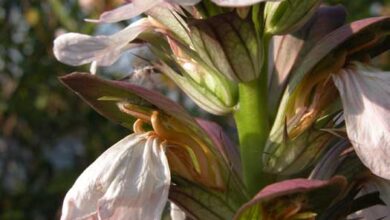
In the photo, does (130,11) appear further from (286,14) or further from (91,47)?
(286,14)

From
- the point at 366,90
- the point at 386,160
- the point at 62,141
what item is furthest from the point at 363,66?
the point at 62,141

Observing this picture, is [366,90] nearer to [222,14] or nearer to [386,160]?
[386,160]

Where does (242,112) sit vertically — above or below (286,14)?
below

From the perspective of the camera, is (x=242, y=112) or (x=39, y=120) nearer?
(x=242, y=112)

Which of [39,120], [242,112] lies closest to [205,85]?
[242,112]

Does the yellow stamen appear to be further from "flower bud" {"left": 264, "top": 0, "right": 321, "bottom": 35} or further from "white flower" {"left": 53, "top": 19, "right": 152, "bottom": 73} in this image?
"flower bud" {"left": 264, "top": 0, "right": 321, "bottom": 35}

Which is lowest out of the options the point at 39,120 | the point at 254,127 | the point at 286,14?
the point at 39,120

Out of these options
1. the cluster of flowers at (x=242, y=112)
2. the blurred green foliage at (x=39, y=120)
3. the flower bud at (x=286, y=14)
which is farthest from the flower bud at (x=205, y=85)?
the blurred green foliage at (x=39, y=120)

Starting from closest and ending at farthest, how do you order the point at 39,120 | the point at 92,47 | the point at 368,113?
the point at 368,113
the point at 92,47
the point at 39,120
